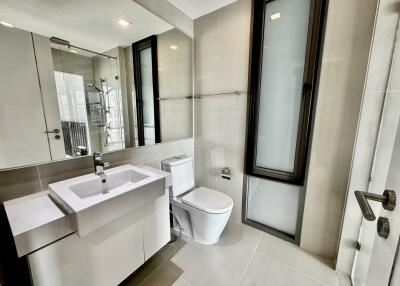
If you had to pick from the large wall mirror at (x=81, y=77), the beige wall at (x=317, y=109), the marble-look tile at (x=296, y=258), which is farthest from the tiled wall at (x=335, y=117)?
the large wall mirror at (x=81, y=77)

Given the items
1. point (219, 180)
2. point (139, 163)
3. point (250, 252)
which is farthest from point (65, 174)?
point (250, 252)

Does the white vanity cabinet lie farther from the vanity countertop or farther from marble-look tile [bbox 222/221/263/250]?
marble-look tile [bbox 222/221/263/250]

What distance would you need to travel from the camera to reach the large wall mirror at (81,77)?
38.0 inches

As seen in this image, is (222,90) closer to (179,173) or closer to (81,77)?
(179,173)

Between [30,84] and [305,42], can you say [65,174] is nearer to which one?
[30,84]

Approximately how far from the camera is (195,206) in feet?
5.07

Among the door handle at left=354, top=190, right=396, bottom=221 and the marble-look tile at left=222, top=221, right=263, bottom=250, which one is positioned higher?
the door handle at left=354, top=190, right=396, bottom=221

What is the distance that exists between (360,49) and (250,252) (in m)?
1.82

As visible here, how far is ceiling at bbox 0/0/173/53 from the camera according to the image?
975 mm

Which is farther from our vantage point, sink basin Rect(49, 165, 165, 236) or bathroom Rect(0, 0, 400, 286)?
bathroom Rect(0, 0, 400, 286)

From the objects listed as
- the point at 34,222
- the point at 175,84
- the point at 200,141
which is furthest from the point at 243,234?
the point at 175,84

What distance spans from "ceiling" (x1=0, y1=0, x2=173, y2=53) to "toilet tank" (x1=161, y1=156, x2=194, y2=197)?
1.12 meters

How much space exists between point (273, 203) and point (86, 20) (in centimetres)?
225

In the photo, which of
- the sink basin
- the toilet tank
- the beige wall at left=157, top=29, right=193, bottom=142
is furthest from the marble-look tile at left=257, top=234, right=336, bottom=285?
the beige wall at left=157, top=29, right=193, bottom=142
